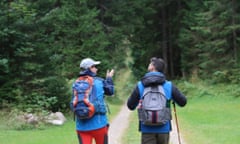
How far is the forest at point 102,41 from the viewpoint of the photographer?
17.4 m

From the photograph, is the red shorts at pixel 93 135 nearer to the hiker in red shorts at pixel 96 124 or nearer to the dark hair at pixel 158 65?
the hiker in red shorts at pixel 96 124

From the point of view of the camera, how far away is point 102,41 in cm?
2952

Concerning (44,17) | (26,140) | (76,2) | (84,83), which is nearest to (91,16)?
(76,2)

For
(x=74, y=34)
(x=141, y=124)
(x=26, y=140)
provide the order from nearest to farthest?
(x=141, y=124) → (x=26, y=140) → (x=74, y=34)

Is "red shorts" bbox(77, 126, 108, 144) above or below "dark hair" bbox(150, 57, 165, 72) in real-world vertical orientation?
below

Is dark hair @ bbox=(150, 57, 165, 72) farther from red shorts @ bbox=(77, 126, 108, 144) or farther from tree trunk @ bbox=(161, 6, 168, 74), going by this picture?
tree trunk @ bbox=(161, 6, 168, 74)

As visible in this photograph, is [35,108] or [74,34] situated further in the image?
[74,34]

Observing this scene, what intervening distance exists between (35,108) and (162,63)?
11391 mm

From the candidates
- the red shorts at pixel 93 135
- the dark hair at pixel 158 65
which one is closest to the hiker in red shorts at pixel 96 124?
the red shorts at pixel 93 135

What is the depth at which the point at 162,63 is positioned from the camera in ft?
20.0

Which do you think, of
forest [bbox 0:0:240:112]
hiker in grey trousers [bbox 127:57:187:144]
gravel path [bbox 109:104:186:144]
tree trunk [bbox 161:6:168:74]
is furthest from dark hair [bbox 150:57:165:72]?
tree trunk [bbox 161:6:168:74]

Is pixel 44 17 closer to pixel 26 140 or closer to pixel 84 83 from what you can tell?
pixel 26 140

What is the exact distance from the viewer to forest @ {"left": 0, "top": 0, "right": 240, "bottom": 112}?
57.1 ft

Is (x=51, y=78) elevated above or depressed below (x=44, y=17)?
below
